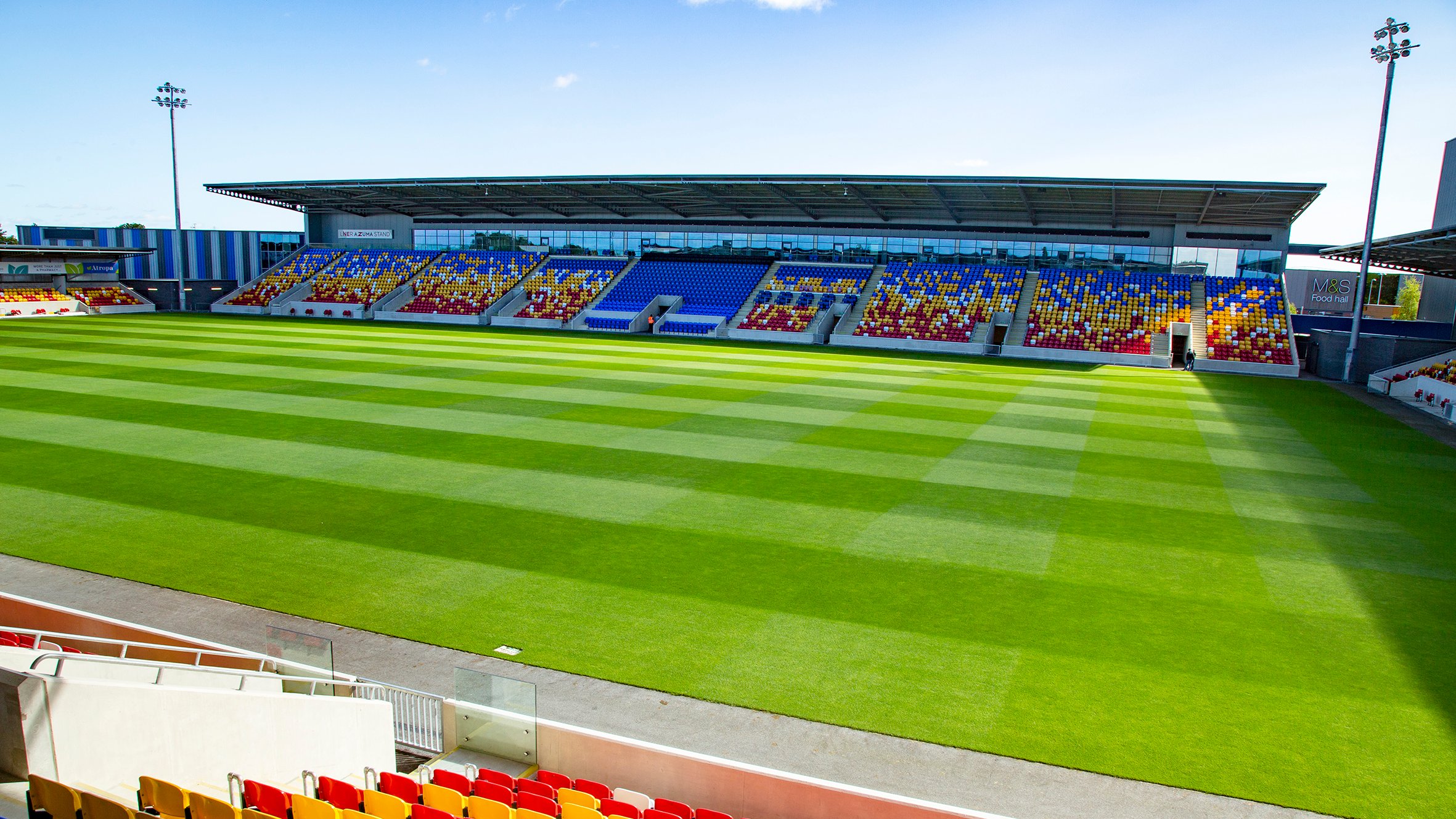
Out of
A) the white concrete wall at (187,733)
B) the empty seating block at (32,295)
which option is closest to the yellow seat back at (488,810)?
the white concrete wall at (187,733)

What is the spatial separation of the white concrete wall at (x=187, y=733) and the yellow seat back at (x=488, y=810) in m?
1.77

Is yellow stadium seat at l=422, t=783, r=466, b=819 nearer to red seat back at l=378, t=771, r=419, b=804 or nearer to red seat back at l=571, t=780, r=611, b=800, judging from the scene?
red seat back at l=378, t=771, r=419, b=804

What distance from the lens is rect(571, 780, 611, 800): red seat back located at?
6.86 metres

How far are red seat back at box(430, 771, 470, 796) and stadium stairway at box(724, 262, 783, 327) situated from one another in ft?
161

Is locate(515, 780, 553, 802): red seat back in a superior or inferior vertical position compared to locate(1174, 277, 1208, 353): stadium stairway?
inferior

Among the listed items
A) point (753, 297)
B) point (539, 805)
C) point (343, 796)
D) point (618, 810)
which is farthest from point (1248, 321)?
point (343, 796)

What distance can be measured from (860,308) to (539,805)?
51174mm

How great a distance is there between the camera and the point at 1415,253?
1443 inches

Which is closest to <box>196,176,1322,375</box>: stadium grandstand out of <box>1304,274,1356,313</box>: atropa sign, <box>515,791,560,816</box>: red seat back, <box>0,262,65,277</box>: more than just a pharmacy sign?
<box>0,262,65,277</box>: more than just a pharmacy sign

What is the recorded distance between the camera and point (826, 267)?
6084cm

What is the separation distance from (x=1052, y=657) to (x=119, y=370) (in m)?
32.7

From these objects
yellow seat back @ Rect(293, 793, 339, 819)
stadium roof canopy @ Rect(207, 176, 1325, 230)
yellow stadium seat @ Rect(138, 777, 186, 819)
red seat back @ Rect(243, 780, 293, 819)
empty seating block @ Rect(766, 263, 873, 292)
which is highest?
stadium roof canopy @ Rect(207, 176, 1325, 230)

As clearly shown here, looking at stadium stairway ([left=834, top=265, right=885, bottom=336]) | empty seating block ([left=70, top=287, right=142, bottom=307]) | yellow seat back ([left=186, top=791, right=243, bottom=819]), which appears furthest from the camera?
empty seating block ([left=70, top=287, right=142, bottom=307])

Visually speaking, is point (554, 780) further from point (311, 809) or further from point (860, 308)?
point (860, 308)
